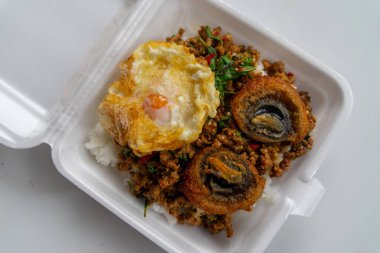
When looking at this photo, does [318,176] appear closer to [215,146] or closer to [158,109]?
[215,146]

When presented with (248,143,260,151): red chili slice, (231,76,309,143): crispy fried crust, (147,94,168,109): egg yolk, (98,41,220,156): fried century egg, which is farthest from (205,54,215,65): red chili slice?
(248,143,260,151): red chili slice

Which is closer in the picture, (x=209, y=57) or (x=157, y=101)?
(x=157, y=101)

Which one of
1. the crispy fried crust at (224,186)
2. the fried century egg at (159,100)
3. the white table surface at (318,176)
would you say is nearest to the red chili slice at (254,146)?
the crispy fried crust at (224,186)

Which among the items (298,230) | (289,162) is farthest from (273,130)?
(298,230)

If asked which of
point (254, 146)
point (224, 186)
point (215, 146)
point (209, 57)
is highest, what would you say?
point (209, 57)

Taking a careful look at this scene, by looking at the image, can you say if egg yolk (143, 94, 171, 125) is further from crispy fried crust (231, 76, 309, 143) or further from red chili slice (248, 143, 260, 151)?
red chili slice (248, 143, 260, 151)

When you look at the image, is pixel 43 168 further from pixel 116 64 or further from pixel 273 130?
pixel 273 130

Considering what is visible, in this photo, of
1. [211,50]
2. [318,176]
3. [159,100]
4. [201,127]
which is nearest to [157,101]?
[159,100]
